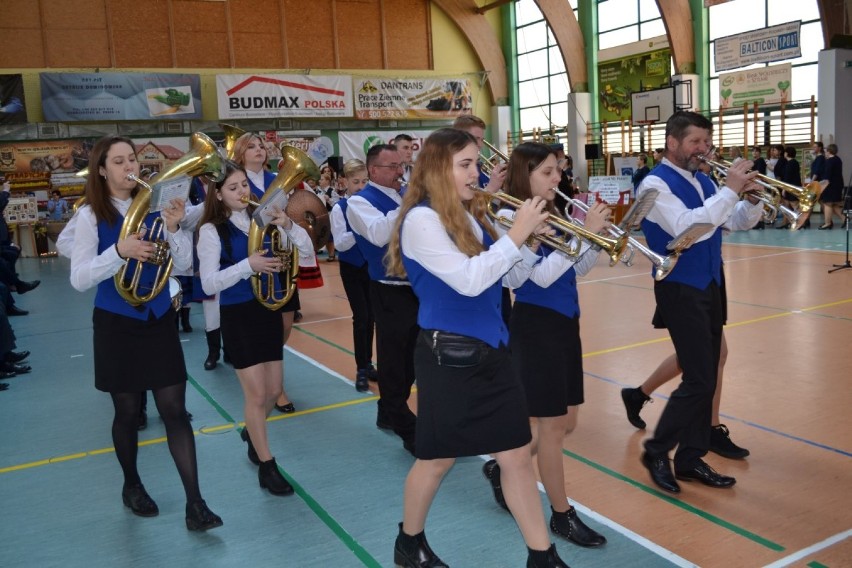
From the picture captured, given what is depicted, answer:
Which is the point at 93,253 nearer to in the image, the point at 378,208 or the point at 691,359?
the point at 378,208

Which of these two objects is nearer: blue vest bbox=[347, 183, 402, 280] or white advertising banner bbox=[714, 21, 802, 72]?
blue vest bbox=[347, 183, 402, 280]

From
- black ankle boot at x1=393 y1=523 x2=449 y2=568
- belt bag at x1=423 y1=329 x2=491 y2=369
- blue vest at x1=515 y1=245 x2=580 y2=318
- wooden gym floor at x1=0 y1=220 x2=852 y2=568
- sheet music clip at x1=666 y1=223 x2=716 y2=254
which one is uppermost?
sheet music clip at x1=666 y1=223 x2=716 y2=254

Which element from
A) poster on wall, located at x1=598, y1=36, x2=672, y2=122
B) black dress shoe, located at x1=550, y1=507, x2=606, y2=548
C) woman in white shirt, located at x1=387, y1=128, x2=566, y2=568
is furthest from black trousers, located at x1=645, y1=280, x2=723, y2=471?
poster on wall, located at x1=598, y1=36, x2=672, y2=122

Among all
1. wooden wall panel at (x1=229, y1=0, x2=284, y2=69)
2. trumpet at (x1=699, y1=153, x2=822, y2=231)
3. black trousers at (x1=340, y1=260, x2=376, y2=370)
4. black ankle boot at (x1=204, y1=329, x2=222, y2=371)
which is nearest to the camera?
trumpet at (x1=699, y1=153, x2=822, y2=231)

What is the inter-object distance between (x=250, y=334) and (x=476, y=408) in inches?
64.4

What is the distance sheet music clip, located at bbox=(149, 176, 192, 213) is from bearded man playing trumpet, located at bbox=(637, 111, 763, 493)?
215 centimetres

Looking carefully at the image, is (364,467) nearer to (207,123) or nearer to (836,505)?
(836,505)

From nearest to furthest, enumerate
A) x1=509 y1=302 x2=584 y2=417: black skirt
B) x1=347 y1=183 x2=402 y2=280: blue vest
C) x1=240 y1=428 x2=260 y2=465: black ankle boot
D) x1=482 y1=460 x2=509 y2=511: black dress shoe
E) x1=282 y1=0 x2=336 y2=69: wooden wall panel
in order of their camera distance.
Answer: x1=509 y1=302 x2=584 y2=417: black skirt, x1=482 y1=460 x2=509 y2=511: black dress shoe, x1=240 y1=428 x2=260 y2=465: black ankle boot, x1=347 y1=183 x2=402 y2=280: blue vest, x1=282 y1=0 x2=336 y2=69: wooden wall panel

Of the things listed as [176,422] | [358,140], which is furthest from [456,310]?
[358,140]

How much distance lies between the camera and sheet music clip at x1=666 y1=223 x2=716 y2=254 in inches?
134

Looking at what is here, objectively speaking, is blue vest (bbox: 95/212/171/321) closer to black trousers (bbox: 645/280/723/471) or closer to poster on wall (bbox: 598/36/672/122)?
black trousers (bbox: 645/280/723/471)

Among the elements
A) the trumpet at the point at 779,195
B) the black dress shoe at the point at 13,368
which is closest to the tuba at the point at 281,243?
the trumpet at the point at 779,195

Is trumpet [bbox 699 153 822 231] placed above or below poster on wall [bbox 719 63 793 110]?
below

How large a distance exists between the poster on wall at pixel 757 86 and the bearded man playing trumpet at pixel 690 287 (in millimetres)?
17093
